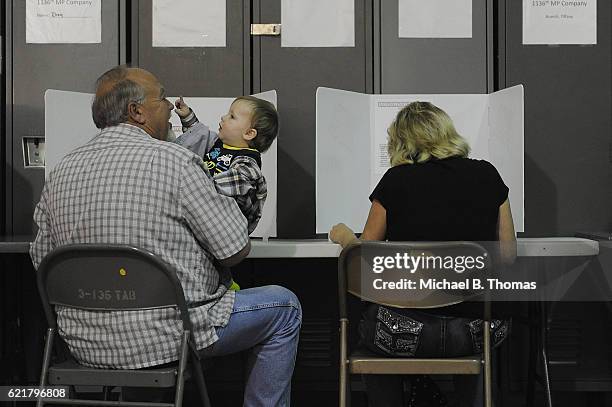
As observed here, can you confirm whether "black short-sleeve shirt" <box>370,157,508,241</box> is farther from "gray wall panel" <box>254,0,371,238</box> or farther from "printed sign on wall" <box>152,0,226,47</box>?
"printed sign on wall" <box>152,0,226,47</box>

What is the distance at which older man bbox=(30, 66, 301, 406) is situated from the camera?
5.84 feet

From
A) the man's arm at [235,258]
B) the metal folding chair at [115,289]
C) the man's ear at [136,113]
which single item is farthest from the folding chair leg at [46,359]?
the man's ear at [136,113]

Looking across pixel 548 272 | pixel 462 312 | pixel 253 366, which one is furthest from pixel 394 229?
pixel 548 272

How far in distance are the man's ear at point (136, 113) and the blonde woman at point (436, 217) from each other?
63 cm

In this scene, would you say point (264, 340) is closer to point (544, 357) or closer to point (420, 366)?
point (420, 366)

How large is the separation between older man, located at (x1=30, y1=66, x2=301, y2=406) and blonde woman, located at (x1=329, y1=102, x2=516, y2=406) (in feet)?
1.20

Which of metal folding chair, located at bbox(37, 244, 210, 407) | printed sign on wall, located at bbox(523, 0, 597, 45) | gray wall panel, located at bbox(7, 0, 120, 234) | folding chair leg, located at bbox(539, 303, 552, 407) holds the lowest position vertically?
folding chair leg, located at bbox(539, 303, 552, 407)

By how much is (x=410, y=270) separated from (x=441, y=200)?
0.26 meters

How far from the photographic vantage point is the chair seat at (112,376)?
178 cm

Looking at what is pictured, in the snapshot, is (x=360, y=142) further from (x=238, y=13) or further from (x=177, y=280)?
(x=177, y=280)

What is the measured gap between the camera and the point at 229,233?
182 cm

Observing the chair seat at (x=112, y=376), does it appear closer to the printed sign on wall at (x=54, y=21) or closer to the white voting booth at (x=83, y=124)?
the white voting booth at (x=83, y=124)

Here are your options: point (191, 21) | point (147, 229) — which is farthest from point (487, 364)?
point (191, 21)

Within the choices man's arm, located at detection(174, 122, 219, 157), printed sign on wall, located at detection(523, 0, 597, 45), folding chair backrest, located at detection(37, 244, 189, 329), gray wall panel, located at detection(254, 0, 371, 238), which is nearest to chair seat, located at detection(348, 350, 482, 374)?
folding chair backrest, located at detection(37, 244, 189, 329)
